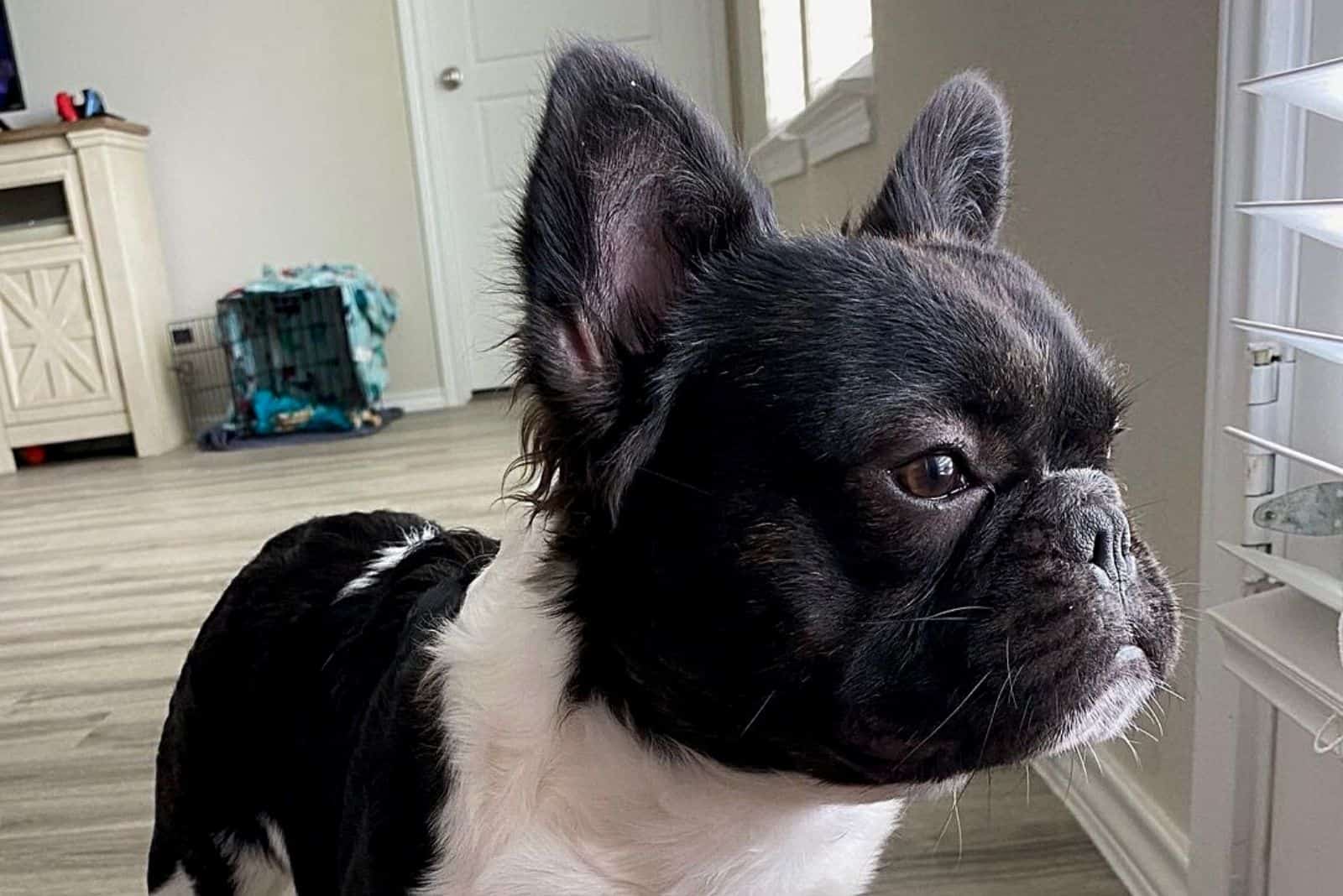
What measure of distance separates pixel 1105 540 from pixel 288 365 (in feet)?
17.9

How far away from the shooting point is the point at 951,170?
1.10 meters

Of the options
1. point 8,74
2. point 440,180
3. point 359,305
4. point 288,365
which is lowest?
point 288,365

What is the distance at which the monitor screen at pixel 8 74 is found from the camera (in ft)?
19.0

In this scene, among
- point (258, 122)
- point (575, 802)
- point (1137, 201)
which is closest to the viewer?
point (575, 802)

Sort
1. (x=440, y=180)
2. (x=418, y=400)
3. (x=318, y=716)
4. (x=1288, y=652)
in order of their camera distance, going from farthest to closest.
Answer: (x=418, y=400) < (x=440, y=180) < (x=318, y=716) < (x=1288, y=652)

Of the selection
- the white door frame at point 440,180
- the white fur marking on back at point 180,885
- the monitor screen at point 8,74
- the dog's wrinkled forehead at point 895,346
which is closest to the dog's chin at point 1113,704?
the dog's wrinkled forehead at point 895,346

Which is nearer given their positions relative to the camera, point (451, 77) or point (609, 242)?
point (609, 242)

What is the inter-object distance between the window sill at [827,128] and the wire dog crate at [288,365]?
263 cm

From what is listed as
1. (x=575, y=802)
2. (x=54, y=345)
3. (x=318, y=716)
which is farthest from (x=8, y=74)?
(x=575, y=802)

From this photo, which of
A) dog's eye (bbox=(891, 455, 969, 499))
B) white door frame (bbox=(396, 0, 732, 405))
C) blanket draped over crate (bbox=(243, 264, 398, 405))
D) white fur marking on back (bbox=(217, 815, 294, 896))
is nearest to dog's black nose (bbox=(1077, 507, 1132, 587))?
dog's eye (bbox=(891, 455, 969, 499))

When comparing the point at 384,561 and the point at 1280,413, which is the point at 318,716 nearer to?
the point at 384,561

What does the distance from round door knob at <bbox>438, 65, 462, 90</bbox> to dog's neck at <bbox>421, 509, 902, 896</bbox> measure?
5.34 m

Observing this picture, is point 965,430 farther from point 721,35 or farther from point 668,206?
point 721,35

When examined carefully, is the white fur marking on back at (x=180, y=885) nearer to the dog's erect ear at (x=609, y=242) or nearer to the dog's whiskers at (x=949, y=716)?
the dog's erect ear at (x=609, y=242)
